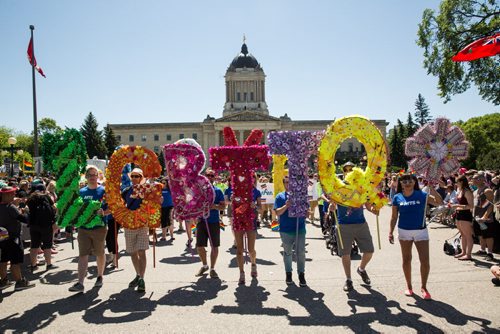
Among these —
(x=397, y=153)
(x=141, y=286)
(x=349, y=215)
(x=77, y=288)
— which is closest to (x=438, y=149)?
(x=349, y=215)

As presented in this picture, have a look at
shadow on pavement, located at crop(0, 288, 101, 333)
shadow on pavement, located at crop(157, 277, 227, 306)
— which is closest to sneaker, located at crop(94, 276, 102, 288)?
shadow on pavement, located at crop(0, 288, 101, 333)

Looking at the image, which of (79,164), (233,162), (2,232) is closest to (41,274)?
(2,232)

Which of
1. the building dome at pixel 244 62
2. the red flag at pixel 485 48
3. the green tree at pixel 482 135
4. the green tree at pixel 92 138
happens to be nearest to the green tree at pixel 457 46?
the red flag at pixel 485 48

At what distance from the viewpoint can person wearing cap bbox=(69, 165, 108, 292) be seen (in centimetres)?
766

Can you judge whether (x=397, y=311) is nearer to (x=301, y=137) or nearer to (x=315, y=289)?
(x=315, y=289)

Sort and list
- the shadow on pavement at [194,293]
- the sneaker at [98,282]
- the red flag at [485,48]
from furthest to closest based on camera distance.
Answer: the red flag at [485,48] → the sneaker at [98,282] → the shadow on pavement at [194,293]

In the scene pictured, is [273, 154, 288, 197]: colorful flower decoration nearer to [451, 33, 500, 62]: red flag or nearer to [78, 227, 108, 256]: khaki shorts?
[451, 33, 500, 62]: red flag

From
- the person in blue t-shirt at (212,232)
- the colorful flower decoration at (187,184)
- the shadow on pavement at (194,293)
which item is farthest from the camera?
the person in blue t-shirt at (212,232)

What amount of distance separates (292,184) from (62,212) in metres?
4.68

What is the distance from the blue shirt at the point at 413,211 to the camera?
6.80m

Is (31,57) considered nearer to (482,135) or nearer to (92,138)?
(92,138)

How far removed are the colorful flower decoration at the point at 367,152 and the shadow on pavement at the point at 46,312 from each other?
4770 millimetres

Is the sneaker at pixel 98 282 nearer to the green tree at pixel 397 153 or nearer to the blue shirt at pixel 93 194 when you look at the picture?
the blue shirt at pixel 93 194

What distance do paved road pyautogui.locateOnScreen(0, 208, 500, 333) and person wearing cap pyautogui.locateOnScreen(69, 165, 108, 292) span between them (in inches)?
14.9
